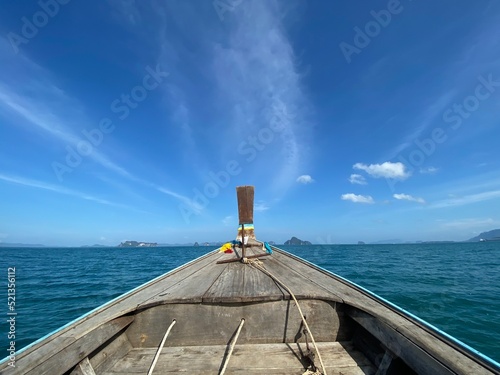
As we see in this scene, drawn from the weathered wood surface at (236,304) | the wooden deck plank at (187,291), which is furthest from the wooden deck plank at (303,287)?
the wooden deck plank at (187,291)

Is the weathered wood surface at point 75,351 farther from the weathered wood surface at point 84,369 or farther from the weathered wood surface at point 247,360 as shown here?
the weathered wood surface at point 247,360

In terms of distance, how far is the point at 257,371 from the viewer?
263cm

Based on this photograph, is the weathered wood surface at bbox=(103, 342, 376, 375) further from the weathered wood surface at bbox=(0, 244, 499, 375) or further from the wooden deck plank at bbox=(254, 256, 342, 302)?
the wooden deck plank at bbox=(254, 256, 342, 302)

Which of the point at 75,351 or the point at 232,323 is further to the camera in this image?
the point at 232,323

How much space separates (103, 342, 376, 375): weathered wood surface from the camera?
2.66 metres

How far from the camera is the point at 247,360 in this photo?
281cm

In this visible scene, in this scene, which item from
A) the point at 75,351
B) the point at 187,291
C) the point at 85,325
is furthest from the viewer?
the point at 187,291

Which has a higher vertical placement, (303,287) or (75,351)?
(303,287)

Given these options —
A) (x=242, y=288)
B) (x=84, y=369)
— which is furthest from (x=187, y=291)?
(x=84, y=369)

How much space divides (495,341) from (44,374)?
377 inches

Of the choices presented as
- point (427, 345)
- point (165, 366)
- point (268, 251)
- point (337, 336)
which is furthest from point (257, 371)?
point (268, 251)

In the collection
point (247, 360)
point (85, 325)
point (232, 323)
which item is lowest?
point (247, 360)

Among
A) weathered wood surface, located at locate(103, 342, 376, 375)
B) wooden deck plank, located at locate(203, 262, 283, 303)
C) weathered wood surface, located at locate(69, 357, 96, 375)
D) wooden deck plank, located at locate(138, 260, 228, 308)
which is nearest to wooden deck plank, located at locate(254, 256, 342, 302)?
wooden deck plank, located at locate(203, 262, 283, 303)

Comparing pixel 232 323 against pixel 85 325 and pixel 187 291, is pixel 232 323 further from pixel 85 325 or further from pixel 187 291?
pixel 85 325
